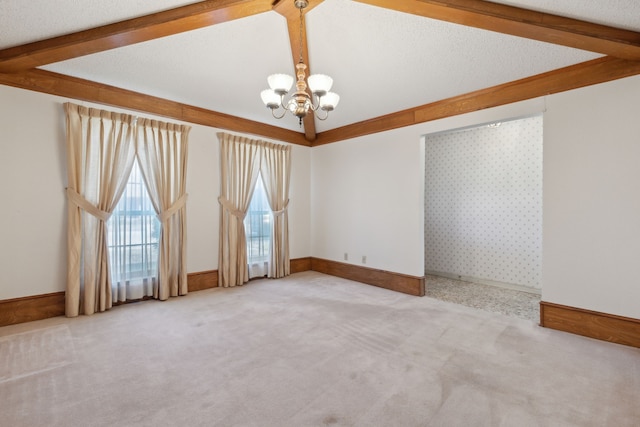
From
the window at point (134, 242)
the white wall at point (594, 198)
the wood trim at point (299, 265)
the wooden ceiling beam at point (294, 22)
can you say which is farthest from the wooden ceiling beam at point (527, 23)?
the wood trim at point (299, 265)

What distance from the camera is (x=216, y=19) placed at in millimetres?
2748

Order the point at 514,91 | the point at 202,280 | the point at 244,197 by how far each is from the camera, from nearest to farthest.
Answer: the point at 514,91
the point at 202,280
the point at 244,197

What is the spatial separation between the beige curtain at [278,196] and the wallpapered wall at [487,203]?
2.89 metres

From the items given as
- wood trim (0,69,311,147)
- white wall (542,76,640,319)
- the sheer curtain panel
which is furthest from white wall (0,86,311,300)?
white wall (542,76,640,319)

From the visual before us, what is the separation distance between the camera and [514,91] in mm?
3473

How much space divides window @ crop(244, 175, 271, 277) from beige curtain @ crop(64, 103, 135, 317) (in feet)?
6.47

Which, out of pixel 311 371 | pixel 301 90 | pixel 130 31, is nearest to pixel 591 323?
pixel 311 371

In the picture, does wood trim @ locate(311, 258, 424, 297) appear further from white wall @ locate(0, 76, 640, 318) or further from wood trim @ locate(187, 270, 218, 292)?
wood trim @ locate(187, 270, 218, 292)

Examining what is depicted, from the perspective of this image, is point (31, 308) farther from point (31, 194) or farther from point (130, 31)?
point (130, 31)

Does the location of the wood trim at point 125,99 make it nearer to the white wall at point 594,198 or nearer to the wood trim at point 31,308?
the wood trim at point 31,308

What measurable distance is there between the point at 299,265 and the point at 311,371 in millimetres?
3586

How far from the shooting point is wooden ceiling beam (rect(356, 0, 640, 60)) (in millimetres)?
2371

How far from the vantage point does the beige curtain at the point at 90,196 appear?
343cm

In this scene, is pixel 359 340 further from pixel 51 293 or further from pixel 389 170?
pixel 51 293
